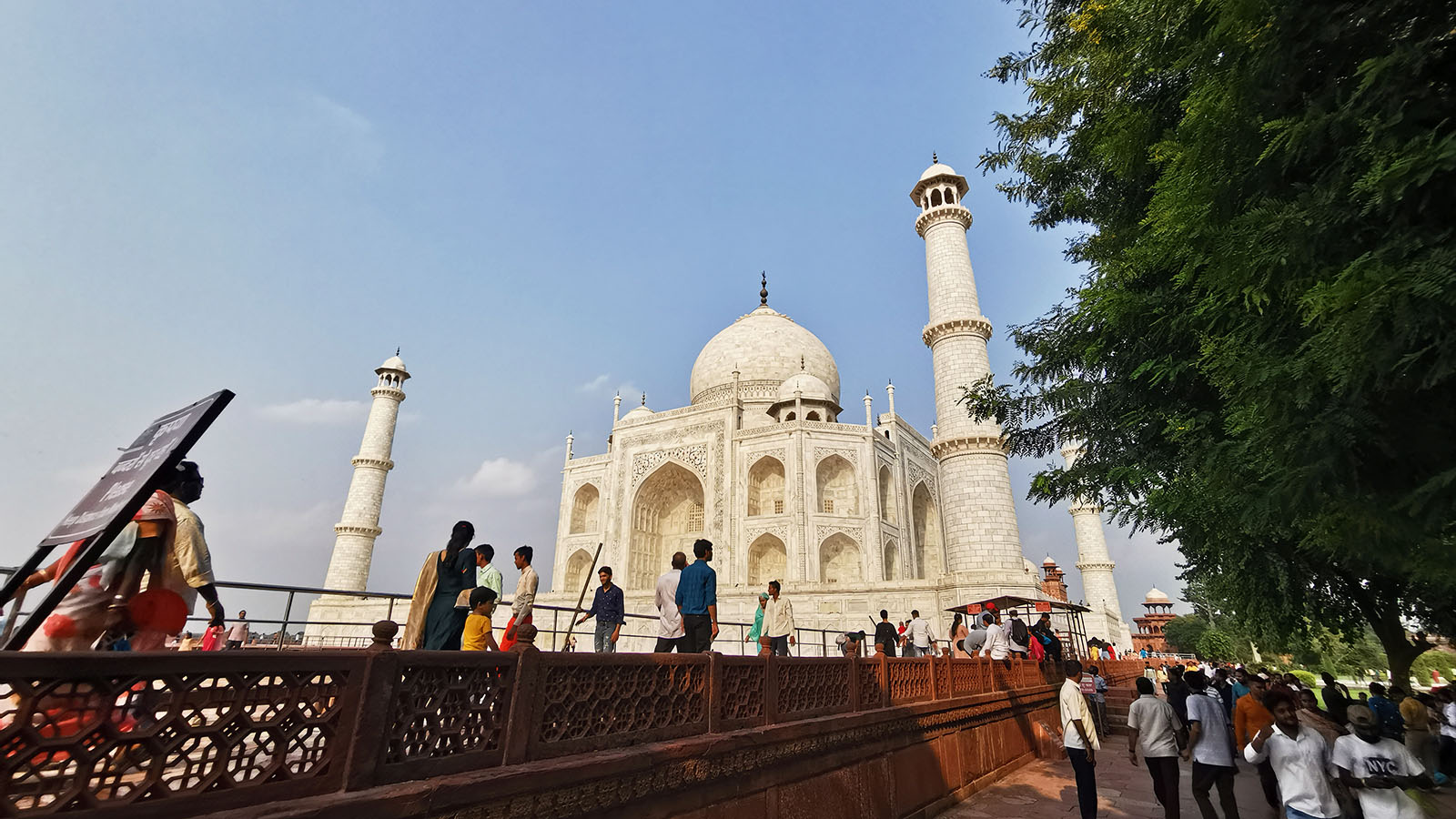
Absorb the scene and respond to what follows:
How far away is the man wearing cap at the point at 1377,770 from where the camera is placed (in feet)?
10.9

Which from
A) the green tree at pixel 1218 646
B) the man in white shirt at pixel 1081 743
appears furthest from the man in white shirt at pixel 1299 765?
the green tree at pixel 1218 646

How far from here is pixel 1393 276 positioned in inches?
113

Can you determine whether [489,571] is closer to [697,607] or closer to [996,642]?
[697,607]

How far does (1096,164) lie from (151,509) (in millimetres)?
8260

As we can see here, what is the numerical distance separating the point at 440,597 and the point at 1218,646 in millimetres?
37179

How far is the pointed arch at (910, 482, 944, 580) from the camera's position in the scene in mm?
26531

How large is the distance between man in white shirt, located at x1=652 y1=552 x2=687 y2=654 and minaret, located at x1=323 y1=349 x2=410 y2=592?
23.3m

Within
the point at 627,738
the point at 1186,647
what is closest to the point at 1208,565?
the point at 627,738

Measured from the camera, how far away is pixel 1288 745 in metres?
3.85

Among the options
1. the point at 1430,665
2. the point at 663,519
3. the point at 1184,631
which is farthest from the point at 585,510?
the point at 1184,631

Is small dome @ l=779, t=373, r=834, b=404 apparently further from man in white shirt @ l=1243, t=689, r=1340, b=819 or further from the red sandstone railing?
the red sandstone railing

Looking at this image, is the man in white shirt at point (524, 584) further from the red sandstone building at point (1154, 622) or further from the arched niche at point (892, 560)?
the red sandstone building at point (1154, 622)

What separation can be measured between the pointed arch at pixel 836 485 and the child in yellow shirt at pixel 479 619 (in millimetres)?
20159

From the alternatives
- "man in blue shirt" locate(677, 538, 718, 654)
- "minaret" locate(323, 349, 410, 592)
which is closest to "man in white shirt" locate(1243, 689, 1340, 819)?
"man in blue shirt" locate(677, 538, 718, 654)
